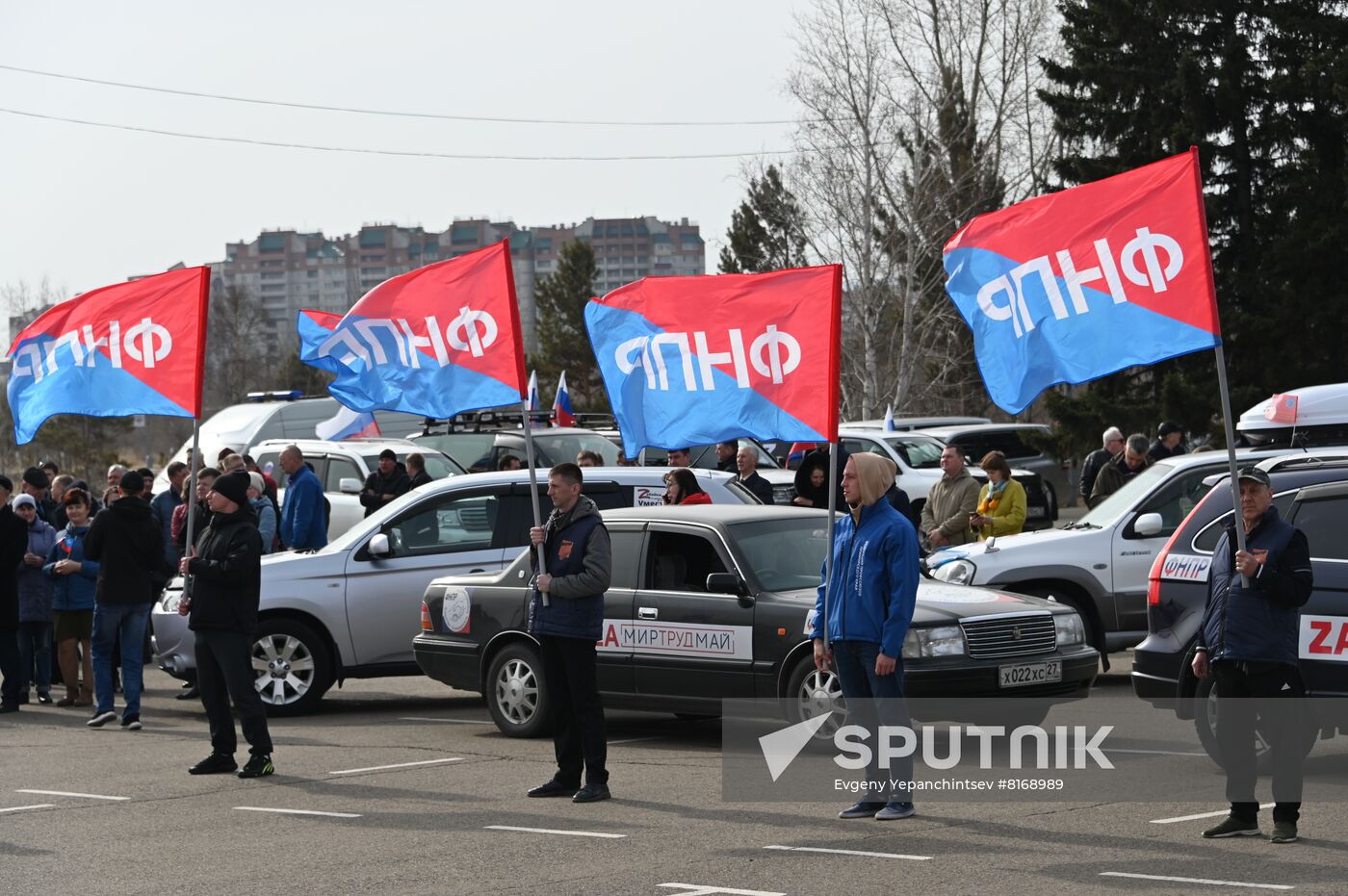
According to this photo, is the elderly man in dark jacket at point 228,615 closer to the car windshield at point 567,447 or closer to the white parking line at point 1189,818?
the white parking line at point 1189,818

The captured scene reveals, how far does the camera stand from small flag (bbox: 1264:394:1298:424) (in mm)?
13641

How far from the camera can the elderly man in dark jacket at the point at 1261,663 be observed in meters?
7.70

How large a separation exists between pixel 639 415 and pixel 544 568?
70.3 inches

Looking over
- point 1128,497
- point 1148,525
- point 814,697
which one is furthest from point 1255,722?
point 1128,497

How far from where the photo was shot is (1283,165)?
33.2m

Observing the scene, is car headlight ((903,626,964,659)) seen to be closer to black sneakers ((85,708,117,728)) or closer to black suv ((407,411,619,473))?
black sneakers ((85,708,117,728))

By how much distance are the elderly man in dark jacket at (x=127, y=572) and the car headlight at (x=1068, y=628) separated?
668cm

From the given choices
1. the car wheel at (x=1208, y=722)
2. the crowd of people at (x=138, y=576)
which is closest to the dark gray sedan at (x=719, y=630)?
the car wheel at (x=1208, y=722)

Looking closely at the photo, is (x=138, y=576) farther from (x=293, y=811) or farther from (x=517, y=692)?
(x=293, y=811)

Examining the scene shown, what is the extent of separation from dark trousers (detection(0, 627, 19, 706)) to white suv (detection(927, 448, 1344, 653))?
7.85 meters

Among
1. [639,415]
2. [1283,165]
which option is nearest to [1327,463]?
[639,415]

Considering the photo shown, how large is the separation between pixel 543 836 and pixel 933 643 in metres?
2.94

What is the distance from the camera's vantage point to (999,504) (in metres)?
15.2

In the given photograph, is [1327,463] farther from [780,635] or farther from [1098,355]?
[780,635]
